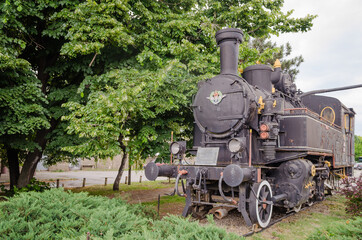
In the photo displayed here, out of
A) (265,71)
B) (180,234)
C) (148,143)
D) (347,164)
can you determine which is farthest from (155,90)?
(347,164)

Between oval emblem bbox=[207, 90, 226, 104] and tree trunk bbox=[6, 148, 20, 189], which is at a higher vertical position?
oval emblem bbox=[207, 90, 226, 104]

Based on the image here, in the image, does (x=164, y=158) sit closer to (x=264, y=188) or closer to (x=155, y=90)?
(x=155, y=90)

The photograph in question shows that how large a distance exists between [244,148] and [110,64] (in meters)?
4.92

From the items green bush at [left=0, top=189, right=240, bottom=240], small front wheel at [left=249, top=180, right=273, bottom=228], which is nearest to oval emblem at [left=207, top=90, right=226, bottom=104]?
small front wheel at [left=249, top=180, right=273, bottom=228]

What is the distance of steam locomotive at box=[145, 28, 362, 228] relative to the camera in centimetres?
639

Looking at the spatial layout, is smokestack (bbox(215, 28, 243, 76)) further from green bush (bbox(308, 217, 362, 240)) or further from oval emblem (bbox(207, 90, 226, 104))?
green bush (bbox(308, 217, 362, 240))

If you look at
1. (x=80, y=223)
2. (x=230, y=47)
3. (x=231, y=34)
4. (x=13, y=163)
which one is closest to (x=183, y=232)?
(x=80, y=223)

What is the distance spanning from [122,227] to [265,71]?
6.31 meters

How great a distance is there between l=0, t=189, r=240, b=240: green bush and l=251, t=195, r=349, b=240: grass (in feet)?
8.35

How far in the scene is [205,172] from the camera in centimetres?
639

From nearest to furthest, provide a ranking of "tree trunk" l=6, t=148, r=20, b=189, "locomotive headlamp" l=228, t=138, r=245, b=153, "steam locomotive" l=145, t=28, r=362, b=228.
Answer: "locomotive headlamp" l=228, t=138, r=245, b=153
"steam locomotive" l=145, t=28, r=362, b=228
"tree trunk" l=6, t=148, r=20, b=189

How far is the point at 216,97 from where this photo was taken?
734 centimetres

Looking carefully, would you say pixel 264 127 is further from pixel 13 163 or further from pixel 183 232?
pixel 13 163

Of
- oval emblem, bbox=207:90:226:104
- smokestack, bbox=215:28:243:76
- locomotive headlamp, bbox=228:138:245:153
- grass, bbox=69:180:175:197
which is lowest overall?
grass, bbox=69:180:175:197
